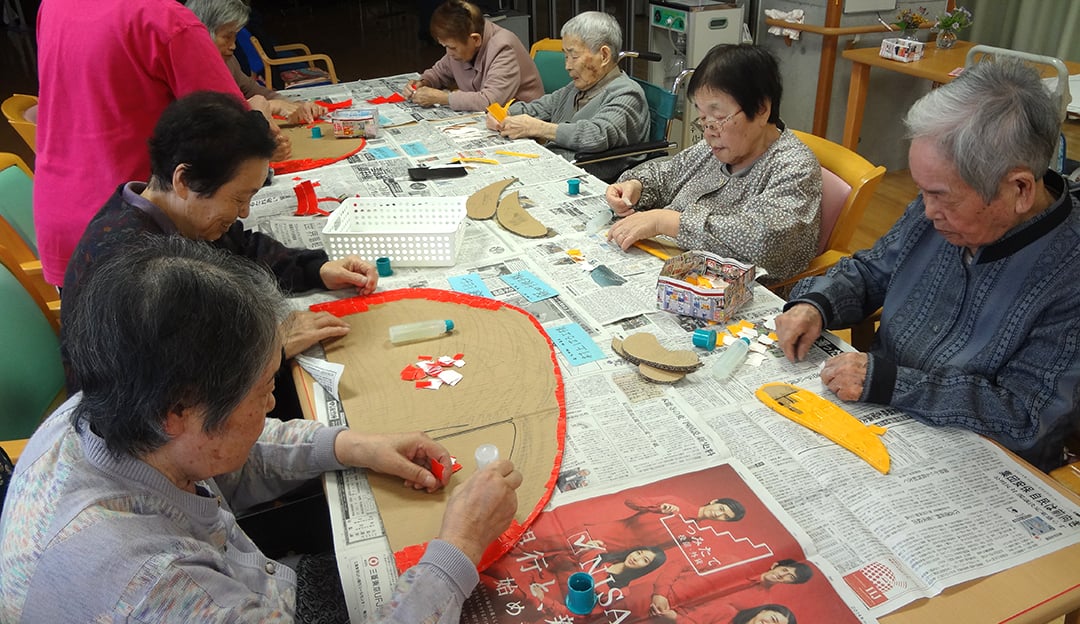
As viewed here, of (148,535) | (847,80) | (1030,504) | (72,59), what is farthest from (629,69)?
(148,535)

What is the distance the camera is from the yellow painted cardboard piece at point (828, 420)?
1.20 meters

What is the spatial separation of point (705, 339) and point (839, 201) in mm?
915

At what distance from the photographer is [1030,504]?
110cm

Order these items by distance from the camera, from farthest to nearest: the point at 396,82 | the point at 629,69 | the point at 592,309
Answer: the point at 629,69, the point at 396,82, the point at 592,309

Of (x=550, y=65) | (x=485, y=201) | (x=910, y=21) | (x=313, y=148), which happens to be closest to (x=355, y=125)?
(x=313, y=148)

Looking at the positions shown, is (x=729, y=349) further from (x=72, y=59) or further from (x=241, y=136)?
(x=72, y=59)

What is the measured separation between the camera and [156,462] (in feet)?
2.93

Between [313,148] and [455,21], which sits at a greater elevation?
[455,21]

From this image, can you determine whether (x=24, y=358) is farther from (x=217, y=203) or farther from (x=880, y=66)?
(x=880, y=66)

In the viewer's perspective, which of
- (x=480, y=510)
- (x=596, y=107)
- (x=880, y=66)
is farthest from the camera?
(x=880, y=66)

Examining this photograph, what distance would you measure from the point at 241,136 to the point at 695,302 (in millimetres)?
1084

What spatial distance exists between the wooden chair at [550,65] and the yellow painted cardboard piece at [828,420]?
3.08 metres

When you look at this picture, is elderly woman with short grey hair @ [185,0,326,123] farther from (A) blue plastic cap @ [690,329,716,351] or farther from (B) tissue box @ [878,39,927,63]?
(B) tissue box @ [878,39,927,63]

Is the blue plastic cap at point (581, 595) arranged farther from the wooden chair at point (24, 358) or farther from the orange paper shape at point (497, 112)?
the orange paper shape at point (497, 112)
